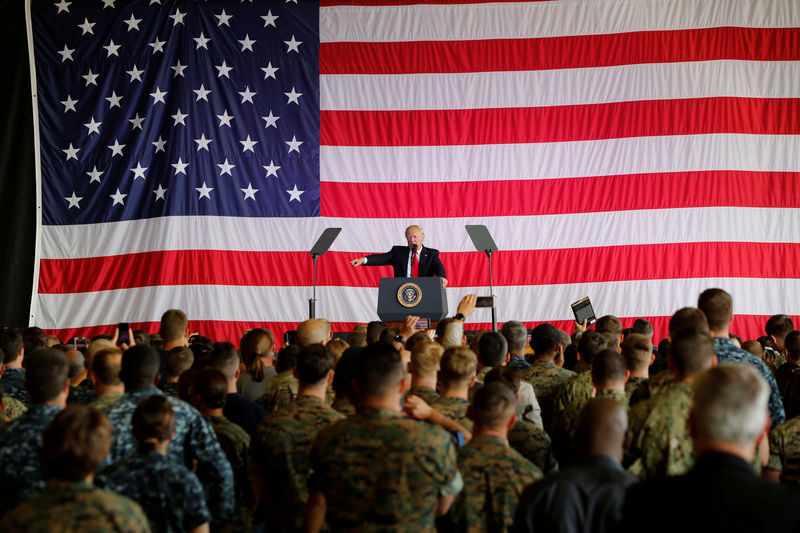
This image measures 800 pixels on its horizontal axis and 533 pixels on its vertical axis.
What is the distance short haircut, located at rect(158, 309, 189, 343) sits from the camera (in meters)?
4.74

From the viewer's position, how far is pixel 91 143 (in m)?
10.9

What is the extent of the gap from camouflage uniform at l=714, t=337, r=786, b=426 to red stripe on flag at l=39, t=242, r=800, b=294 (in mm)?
7047

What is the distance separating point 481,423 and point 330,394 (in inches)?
58.8

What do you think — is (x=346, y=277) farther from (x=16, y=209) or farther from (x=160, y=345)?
(x=160, y=345)

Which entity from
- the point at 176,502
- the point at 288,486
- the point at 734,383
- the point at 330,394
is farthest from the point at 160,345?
the point at 734,383

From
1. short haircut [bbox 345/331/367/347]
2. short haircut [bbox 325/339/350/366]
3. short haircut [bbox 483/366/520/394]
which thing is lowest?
short haircut [bbox 483/366/520/394]

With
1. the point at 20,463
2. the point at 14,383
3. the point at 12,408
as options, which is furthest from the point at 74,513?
the point at 14,383

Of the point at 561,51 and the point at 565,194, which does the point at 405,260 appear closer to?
the point at 565,194

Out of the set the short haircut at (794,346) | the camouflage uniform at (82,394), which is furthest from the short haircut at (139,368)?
the short haircut at (794,346)

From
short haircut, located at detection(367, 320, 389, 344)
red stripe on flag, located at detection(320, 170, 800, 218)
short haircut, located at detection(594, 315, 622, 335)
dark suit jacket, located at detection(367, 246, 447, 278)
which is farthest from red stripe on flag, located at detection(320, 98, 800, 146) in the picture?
short haircut, located at detection(594, 315, 622, 335)

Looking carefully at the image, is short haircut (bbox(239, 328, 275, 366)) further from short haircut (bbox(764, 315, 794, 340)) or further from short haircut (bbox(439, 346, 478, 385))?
short haircut (bbox(764, 315, 794, 340))

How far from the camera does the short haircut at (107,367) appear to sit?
11.0ft

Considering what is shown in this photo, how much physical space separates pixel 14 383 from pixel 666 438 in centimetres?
343

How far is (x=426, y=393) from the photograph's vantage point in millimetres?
3557
